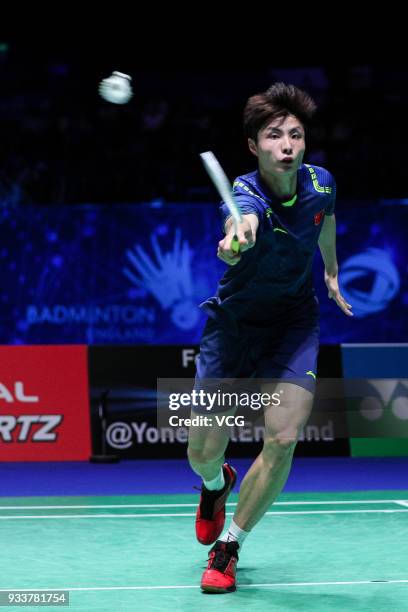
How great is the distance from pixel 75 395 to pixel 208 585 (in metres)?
3.86

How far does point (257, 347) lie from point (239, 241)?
0.83 m

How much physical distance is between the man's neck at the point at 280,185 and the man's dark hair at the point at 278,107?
0.53 ft

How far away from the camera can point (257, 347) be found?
13.0 feet

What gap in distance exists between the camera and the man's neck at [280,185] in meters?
3.84

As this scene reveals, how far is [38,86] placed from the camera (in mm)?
12625

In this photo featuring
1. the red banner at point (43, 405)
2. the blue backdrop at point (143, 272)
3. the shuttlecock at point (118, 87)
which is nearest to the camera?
the shuttlecock at point (118, 87)

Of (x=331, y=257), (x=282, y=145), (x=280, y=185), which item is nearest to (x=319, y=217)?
(x=280, y=185)

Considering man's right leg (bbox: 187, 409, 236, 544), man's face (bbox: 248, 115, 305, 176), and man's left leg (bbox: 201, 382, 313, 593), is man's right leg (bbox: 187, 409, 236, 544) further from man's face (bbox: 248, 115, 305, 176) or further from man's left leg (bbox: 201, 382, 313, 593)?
man's face (bbox: 248, 115, 305, 176)

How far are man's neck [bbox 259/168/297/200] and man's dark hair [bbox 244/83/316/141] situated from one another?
0.53ft

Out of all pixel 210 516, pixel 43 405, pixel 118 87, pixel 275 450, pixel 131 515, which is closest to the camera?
pixel 275 450

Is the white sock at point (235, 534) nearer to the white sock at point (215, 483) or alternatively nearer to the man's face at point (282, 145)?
the white sock at point (215, 483)

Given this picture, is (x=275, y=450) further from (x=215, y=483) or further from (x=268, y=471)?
(x=215, y=483)

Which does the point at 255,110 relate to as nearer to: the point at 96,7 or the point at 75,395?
the point at 75,395

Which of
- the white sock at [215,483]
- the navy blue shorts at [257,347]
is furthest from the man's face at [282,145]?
the white sock at [215,483]
